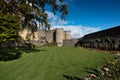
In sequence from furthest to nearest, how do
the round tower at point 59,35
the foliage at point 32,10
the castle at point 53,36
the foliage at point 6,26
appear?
the round tower at point 59,35
the castle at point 53,36
the foliage at point 32,10
the foliage at point 6,26

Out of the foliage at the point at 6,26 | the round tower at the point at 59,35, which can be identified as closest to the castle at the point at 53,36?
the round tower at the point at 59,35

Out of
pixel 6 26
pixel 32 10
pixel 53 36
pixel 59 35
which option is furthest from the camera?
pixel 53 36

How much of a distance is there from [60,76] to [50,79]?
0.63 metres

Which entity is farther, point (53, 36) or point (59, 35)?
point (53, 36)

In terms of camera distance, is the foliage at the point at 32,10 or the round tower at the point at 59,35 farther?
the round tower at the point at 59,35

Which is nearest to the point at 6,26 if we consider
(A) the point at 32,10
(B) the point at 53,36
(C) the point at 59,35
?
(A) the point at 32,10

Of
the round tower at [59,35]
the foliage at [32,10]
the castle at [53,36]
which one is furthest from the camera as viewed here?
the round tower at [59,35]

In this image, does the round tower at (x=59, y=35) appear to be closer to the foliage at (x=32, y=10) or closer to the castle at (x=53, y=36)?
the castle at (x=53, y=36)

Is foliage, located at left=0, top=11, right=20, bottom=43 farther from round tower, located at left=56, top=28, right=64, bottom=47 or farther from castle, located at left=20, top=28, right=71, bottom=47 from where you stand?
round tower, located at left=56, top=28, right=64, bottom=47

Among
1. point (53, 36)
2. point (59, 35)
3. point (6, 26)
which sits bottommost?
point (6, 26)

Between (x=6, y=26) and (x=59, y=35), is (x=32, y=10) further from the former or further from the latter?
(x=59, y=35)

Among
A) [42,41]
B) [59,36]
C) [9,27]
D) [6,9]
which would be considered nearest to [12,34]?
[9,27]

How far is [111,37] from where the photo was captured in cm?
2725

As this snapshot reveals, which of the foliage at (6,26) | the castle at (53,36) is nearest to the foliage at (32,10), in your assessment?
the foliage at (6,26)
